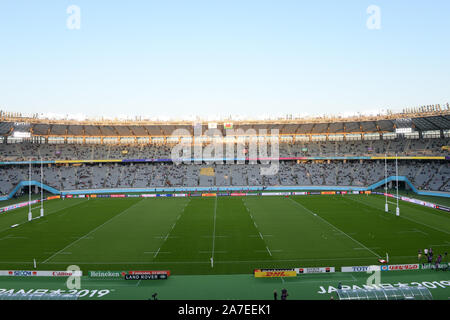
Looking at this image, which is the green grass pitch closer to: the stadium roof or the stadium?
the stadium

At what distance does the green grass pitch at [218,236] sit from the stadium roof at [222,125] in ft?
88.3

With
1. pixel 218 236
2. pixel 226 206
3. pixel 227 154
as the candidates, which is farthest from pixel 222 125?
pixel 218 236

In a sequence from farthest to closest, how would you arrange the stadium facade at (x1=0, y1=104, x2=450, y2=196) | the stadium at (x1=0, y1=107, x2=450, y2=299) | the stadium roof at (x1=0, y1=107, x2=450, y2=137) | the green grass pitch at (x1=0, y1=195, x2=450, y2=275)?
the stadium facade at (x1=0, y1=104, x2=450, y2=196)
the stadium roof at (x1=0, y1=107, x2=450, y2=137)
the green grass pitch at (x1=0, y1=195, x2=450, y2=275)
the stadium at (x1=0, y1=107, x2=450, y2=299)

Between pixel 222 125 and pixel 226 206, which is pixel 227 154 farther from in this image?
pixel 226 206

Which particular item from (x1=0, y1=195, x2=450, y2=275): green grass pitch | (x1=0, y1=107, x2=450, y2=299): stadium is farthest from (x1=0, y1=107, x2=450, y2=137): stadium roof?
(x1=0, y1=195, x2=450, y2=275): green grass pitch

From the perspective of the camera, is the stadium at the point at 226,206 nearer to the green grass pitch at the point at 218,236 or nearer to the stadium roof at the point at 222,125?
the green grass pitch at the point at 218,236

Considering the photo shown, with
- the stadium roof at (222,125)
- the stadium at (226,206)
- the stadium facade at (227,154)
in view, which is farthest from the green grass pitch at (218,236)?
the stadium roof at (222,125)

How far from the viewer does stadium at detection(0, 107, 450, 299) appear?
22062 mm

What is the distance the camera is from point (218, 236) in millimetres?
33031

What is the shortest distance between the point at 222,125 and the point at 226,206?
33.1 metres

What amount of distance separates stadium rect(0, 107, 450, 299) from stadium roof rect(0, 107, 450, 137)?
1.33ft

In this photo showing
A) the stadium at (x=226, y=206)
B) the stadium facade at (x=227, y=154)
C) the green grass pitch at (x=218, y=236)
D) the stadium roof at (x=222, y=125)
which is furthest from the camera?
the stadium facade at (x=227, y=154)

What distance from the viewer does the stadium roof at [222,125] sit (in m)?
68.8

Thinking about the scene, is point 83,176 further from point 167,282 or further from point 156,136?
point 167,282
